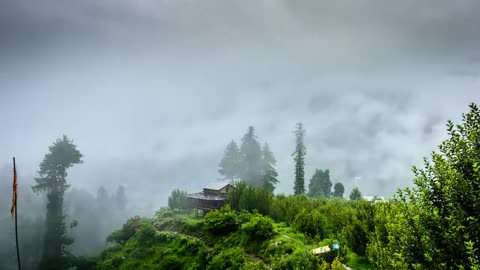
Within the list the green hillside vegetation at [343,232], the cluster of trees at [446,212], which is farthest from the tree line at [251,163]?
the cluster of trees at [446,212]

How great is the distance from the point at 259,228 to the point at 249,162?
47.3 m

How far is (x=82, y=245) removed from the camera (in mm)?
72875

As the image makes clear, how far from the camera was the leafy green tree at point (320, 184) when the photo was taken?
8324cm

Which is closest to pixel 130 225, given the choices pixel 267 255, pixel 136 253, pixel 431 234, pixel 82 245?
pixel 136 253

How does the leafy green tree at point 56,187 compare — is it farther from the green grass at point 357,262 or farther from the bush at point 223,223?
the green grass at point 357,262

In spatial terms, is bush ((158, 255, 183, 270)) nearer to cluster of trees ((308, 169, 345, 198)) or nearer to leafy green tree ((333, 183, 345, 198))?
cluster of trees ((308, 169, 345, 198))

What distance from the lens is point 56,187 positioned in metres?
59.7

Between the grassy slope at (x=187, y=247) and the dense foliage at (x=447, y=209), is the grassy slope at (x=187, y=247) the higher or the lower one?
the lower one

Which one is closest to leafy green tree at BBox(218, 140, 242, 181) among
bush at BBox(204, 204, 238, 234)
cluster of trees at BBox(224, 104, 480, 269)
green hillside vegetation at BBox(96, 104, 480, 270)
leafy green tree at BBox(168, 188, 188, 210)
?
leafy green tree at BBox(168, 188, 188, 210)

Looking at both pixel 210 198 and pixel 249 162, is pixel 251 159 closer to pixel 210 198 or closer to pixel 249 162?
pixel 249 162

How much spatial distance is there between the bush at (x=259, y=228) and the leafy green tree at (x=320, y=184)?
5729 centimetres

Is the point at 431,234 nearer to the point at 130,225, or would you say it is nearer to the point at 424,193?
the point at 424,193

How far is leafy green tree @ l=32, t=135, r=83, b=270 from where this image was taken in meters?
54.7

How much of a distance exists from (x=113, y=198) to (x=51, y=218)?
45.0 meters
